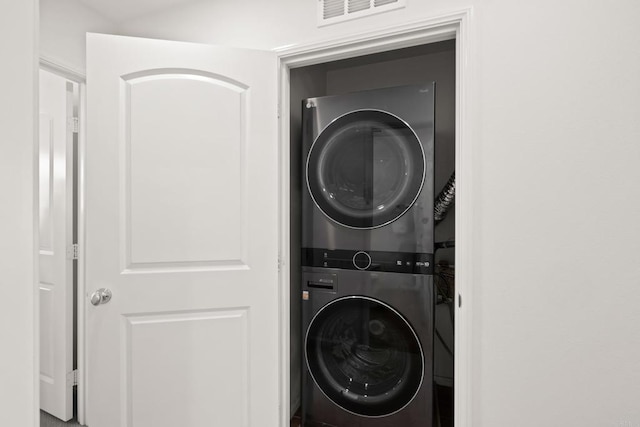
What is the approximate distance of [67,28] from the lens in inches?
68.3

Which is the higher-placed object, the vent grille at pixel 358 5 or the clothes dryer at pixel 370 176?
the vent grille at pixel 358 5

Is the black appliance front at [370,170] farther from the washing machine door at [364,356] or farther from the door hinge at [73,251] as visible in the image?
the door hinge at [73,251]

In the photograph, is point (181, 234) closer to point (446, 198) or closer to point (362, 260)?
point (362, 260)

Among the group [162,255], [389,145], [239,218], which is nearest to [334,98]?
[389,145]

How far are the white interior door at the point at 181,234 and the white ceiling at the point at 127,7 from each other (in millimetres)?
479

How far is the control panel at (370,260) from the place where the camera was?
1564 millimetres

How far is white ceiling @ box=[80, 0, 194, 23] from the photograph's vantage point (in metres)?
1.76

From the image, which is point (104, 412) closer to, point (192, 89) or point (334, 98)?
point (192, 89)

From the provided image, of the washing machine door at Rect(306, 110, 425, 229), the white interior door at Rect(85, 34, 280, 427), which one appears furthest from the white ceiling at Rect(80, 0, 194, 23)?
the washing machine door at Rect(306, 110, 425, 229)

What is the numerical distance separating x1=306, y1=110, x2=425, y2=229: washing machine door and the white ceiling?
1106 millimetres

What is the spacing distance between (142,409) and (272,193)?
114cm

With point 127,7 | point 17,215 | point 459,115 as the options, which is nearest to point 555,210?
point 459,115

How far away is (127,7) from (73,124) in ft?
2.56

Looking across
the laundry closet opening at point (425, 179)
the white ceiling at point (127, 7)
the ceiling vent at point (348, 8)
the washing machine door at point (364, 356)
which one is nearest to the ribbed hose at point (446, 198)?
the laundry closet opening at point (425, 179)
